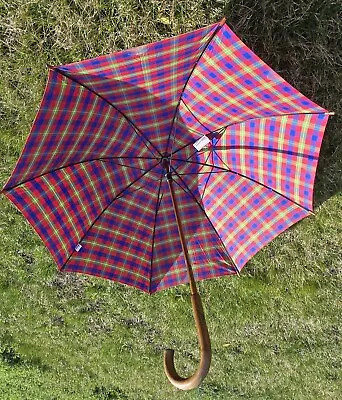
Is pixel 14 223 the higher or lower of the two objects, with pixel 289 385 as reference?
higher

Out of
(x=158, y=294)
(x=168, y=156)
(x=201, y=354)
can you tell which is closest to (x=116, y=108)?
(x=168, y=156)

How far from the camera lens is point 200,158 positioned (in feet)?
10.1

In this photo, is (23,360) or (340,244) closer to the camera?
(340,244)

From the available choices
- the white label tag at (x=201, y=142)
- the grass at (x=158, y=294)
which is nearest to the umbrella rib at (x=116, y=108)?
the white label tag at (x=201, y=142)

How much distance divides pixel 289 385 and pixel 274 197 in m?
2.01

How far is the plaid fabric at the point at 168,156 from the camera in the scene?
251cm

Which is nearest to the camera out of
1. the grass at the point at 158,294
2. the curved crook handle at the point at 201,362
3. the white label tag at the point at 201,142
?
the curved crook handle at the point at 201,362

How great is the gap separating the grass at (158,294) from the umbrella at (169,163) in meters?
0.89

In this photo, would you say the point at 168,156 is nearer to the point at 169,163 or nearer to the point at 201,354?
the point at 169,163

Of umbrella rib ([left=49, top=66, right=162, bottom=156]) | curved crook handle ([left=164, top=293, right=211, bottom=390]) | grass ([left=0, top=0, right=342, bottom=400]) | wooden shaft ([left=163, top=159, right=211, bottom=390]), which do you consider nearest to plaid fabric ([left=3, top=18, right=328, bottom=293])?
umbrella rib ([left=49, top=66, right=162, bottom=156])

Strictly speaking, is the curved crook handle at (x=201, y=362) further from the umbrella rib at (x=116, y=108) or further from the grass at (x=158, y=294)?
the grass at (x=158, y=294)

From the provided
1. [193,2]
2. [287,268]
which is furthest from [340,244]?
[193,2]

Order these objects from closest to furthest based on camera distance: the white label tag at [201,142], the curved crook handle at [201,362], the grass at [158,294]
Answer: the curved crook handle at [201,362], the white label tag at [201,142], the grass at [158,294]

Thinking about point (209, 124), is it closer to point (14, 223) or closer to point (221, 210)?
point (221, 210)
